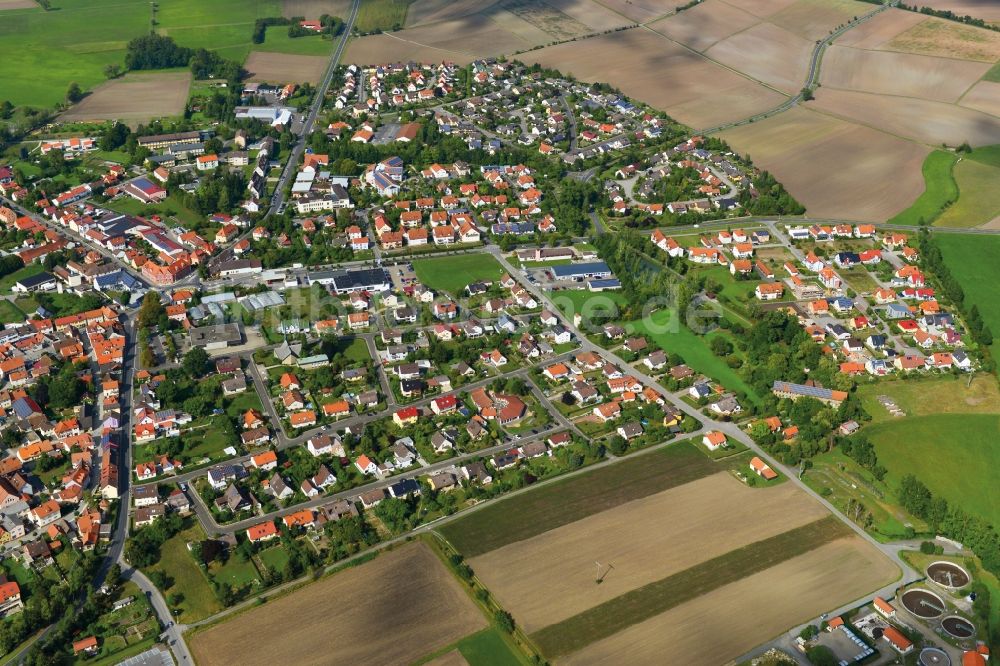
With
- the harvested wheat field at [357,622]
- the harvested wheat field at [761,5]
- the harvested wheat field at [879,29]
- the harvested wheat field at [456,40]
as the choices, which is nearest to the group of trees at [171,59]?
the harvested wheat field at [456,40]

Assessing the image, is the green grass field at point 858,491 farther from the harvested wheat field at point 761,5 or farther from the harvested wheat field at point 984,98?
the harvested wheat field at point 761,5

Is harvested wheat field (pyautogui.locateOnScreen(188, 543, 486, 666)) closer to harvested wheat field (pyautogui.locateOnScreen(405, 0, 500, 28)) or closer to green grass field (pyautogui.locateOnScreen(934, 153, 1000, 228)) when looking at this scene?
green grass field (pyautogui.locateOnScreen(934, 153, 1000, 228))

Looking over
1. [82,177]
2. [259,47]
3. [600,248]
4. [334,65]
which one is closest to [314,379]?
[600,248]

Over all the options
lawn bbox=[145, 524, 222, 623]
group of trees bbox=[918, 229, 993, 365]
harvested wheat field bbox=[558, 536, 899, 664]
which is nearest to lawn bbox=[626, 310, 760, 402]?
harvested wheat field bbox=[558, 536, 899, 664]

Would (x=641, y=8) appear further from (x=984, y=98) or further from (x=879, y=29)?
(x=984, y=98)

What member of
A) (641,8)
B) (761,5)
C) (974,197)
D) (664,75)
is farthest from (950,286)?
(641,8)

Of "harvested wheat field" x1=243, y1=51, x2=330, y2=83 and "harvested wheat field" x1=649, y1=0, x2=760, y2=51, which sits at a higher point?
"harvested wheat field" x1=649, y1=0, x2=760, y2=51
